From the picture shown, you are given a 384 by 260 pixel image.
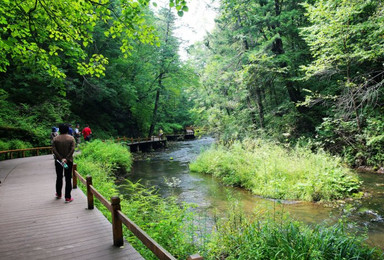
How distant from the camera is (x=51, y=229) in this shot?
4801 mm

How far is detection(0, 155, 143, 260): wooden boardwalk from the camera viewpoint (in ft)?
12.6

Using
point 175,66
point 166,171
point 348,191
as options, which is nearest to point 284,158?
point 348,191

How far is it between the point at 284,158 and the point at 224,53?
13.5 meters

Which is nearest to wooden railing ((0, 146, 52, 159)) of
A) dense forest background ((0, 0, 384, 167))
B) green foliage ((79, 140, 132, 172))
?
dense forest background ((0, 0, 384, 167))

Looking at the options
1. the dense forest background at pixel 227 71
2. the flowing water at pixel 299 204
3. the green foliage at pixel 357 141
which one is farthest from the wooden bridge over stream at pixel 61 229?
the green foliage at pixel 357 141

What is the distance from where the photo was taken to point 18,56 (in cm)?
722

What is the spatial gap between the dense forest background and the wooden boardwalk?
3340mm

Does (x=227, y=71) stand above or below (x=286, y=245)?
above

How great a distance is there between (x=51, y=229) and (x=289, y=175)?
8673mm

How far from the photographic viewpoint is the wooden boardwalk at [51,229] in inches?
151

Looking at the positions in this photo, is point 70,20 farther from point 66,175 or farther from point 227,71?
point 227,71

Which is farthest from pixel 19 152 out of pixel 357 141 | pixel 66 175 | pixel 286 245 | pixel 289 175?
pixel 357 141

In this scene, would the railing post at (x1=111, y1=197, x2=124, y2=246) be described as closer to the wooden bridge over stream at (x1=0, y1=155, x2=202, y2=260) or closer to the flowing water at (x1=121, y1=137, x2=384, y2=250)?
the wooden bridge over stream at (x1=0, y1=155, x2=202, y2=260)

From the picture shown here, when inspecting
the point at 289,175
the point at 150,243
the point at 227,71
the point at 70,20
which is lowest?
the point at 289,175
